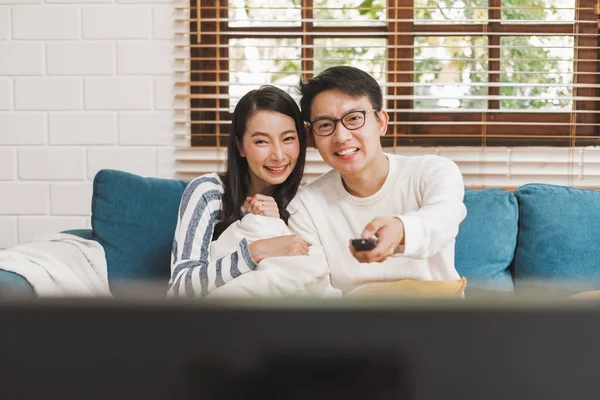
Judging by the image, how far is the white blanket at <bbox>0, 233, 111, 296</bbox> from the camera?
1751 mm

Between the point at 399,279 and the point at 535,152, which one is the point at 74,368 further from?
the point at 535,152

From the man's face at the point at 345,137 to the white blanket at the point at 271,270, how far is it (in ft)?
0.74

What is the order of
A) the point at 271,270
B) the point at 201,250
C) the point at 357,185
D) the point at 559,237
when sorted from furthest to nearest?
1. the point at 559,237
2. the point at 357,185
3. the point at 201,250
4. the point at 271,270

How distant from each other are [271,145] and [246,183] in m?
0.16

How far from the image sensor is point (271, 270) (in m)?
1.59

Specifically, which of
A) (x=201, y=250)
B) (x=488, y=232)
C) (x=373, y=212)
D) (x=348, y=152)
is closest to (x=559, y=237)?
(x=488, y=232)

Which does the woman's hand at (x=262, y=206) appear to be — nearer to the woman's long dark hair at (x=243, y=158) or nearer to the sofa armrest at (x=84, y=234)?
the woman's long dark hair at (x=243, y=158)

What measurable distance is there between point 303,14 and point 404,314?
2448 millimetres

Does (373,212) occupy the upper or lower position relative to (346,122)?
lower

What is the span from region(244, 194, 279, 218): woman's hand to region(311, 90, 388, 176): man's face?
19 centimetres

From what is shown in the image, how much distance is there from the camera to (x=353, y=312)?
0.20 m

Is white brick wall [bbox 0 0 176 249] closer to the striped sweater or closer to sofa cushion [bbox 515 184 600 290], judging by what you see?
the striped sweater

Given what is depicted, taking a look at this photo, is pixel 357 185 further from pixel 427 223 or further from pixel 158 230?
pixel 158 230

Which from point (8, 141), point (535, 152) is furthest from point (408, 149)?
point (8, 141)
